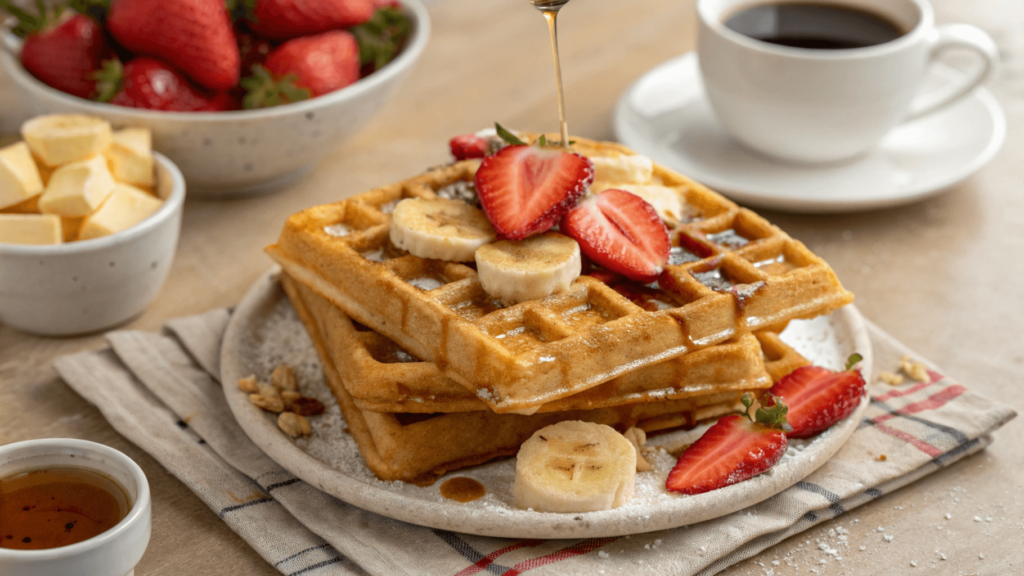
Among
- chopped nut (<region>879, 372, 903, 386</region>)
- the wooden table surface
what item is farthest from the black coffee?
chopped nut (<region>879, 372, 903, 386</region>)

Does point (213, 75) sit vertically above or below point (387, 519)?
above

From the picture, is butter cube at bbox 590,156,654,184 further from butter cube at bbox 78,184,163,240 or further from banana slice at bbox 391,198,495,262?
butter cube at bbox 78,184,163,240

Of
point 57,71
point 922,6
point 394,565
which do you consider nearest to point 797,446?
point 394,565

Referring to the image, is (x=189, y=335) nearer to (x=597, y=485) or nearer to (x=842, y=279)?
(x=597, y=485)

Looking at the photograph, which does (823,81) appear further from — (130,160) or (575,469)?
(130,160)

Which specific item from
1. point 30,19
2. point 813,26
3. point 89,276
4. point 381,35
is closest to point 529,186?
point 89,276

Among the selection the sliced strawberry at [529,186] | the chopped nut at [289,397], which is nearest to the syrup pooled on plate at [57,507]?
the chopped nut at [289,397]
